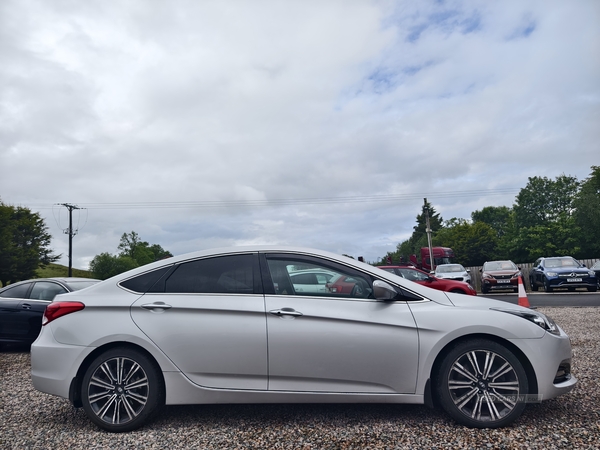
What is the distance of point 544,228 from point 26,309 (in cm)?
6167

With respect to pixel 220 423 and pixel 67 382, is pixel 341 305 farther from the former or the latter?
pixel 67 382

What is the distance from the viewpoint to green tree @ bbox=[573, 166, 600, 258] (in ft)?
173

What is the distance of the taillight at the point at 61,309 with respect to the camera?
13.2 ft

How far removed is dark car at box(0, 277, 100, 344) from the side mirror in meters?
6.35

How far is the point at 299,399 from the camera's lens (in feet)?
12.3

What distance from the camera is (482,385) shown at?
3656 mm

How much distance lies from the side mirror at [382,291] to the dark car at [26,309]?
635 centimetres

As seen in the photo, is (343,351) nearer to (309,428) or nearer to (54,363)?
(309,428)

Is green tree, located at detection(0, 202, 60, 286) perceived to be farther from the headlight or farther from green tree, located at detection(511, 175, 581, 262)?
green tree, located at detection(511, 175, 581, 262)

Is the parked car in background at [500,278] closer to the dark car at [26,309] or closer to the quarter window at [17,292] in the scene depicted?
the dark car at [26,309]

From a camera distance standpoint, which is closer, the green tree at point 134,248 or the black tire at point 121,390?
the black tire at point 121,390

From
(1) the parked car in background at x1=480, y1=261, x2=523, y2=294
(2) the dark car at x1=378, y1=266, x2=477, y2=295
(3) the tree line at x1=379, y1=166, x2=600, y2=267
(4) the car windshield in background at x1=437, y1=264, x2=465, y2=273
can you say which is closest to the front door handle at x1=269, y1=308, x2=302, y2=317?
(2) the dark car at x1=378, y1=266, x2=477, y2=295

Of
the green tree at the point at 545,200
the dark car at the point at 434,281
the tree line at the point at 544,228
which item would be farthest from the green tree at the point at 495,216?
the dark car at the point at 434,281

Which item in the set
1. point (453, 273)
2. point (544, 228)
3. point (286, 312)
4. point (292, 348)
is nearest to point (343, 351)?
point (292, 348)
